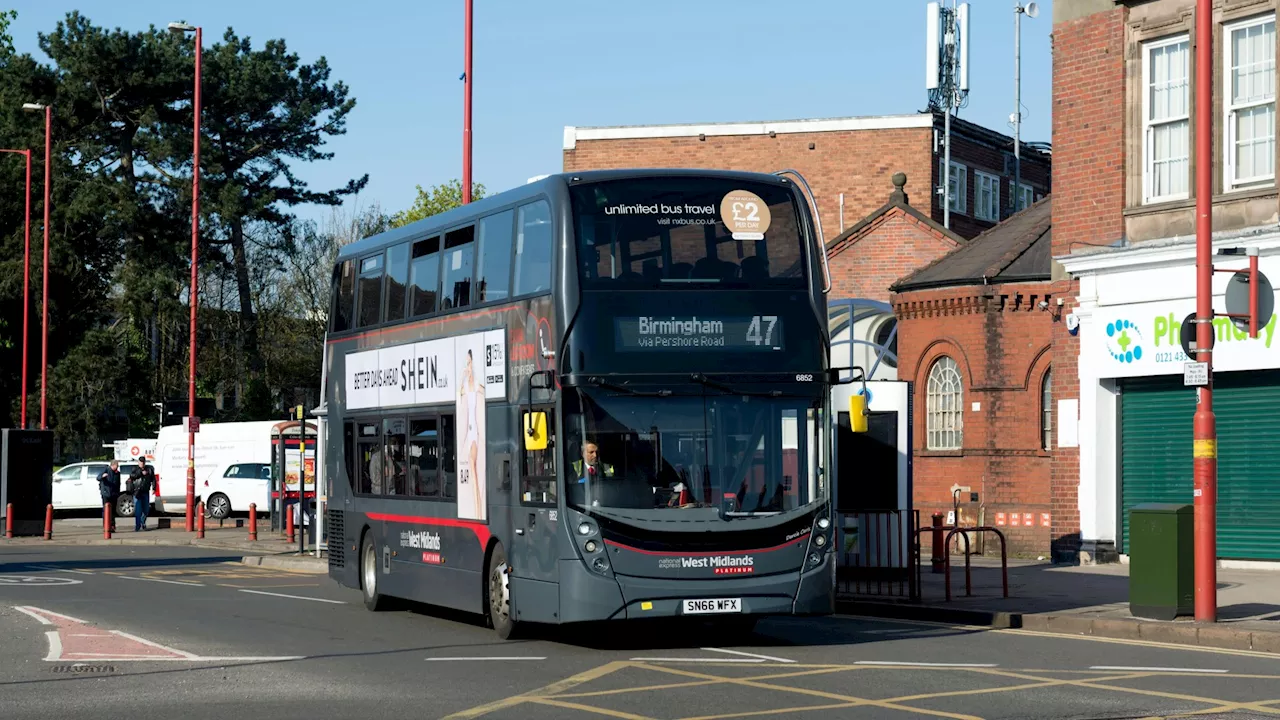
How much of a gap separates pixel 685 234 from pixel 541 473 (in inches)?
97.6

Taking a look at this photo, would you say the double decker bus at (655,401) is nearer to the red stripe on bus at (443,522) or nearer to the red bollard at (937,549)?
the red stripe on bus at (443,522)

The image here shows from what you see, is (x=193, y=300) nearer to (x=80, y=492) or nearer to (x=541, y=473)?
(x=80, y=492)

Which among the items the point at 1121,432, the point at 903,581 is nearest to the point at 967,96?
the point at 1121,432

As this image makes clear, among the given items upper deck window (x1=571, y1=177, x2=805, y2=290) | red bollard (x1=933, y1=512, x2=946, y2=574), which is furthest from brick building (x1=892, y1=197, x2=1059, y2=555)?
upper deck window (x1=571, y1=177, x2=805, y2=290)

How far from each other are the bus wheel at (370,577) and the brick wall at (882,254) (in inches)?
1085

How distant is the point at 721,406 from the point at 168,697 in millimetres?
5470

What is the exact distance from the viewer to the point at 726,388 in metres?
15.6

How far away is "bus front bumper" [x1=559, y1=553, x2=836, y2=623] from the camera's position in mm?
15242

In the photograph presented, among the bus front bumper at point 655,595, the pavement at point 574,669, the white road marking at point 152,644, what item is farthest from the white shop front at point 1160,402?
the white road marking at point 152,644

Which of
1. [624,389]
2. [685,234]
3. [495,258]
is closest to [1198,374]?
[685,234]

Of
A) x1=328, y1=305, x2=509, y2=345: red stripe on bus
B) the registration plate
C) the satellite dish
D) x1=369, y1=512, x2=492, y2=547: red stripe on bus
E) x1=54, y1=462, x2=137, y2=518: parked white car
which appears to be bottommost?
x1=54, y1=462, x2=137, y2=518: parked white car

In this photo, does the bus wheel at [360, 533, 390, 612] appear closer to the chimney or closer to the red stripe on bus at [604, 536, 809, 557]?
the red stripe on bus at [604, 536, 809, 557]

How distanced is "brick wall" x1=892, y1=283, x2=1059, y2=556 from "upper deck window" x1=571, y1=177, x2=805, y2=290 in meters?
18.9

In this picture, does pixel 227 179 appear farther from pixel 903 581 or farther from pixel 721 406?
pixel 721 406
